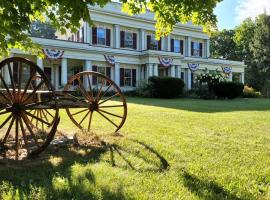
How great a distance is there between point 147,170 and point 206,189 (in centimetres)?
102

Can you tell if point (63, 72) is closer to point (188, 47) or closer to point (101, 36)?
point (101, 36)

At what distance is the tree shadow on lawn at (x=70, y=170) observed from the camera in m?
4.26

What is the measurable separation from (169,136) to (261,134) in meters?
2.42

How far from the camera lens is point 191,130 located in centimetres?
933

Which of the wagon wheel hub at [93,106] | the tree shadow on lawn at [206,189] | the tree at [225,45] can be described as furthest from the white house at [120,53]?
the tree at [225,45]

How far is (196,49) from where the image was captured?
42688 millimetres

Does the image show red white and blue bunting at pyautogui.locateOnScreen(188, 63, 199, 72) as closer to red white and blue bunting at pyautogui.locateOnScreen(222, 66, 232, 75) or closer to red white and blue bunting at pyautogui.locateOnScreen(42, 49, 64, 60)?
red white and blue bunting at pyautogui.locateOnScreen(222, 66, 232, 75)

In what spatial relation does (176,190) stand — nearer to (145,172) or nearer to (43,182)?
(145,172)

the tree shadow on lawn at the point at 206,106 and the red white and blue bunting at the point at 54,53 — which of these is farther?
the red white and blue bunting at the point at 54,53

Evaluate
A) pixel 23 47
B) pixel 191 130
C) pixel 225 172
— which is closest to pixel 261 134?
pixel 191 130

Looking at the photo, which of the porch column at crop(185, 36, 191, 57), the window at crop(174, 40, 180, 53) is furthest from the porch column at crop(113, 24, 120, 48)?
the porch column at crop(185, 36, 191, 57)

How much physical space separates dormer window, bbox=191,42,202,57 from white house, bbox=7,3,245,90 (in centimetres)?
172

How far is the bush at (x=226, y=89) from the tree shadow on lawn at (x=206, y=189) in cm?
2560

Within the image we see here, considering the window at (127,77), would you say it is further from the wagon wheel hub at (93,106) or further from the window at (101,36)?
the wagon wheel hub at (93,106)
